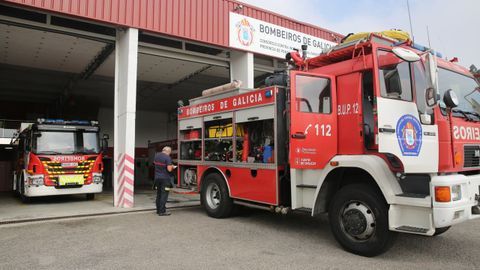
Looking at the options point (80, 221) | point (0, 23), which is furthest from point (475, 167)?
point (0, 23)

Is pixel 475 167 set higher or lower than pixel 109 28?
lower

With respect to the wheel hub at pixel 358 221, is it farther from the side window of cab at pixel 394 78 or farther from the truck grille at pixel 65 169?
the truck grille at pixel 65 169

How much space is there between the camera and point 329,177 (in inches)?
217

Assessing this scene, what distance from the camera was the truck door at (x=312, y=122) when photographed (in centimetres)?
565

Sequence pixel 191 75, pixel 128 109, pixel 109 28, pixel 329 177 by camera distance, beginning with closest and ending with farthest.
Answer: pixel 329 177 → pixel 128 109 → pixel 109 28 → pixel 191 75

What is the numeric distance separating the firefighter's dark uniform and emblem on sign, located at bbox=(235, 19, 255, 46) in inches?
192

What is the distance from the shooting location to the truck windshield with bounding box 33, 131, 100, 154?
34.1ft

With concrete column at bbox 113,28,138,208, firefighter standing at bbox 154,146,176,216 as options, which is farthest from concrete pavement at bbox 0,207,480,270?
concrete column at bbox 113,28,138,208

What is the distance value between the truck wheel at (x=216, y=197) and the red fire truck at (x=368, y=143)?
565 millimetres

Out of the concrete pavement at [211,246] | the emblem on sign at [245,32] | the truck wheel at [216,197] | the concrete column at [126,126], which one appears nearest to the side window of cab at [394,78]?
the concrete pavement at [211,246]

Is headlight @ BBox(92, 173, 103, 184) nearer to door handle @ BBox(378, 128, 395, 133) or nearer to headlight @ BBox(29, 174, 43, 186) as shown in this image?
headlight @ BBox(29, 174, 43, 186)

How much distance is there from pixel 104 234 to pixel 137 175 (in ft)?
48.6

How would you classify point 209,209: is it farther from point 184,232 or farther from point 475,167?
point 475,167

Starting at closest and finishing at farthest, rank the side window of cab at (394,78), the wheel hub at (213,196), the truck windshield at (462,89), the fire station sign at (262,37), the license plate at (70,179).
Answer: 1. the side window of cab at (394,78)
2. the truck windshield at (462,89)
3. the wheel hub at (213,196)
4. the license plate at (70,179)
5. the fire station sign at (262,37)
